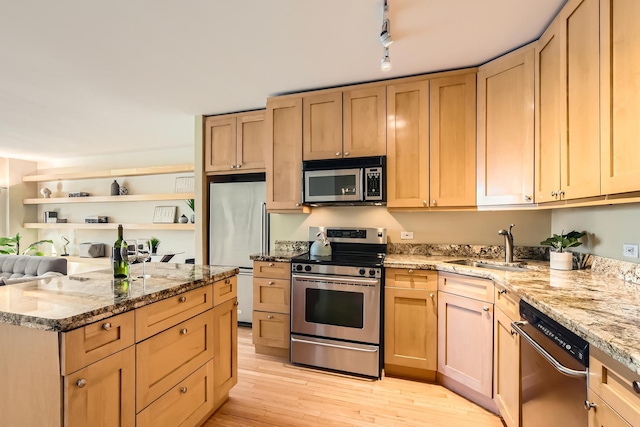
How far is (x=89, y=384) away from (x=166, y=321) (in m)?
0.40

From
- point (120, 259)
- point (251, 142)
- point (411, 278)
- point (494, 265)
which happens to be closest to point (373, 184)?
point (411, 278)

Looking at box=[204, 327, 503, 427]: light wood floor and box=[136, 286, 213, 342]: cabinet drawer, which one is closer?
box=[136, 286, 213, 342]: cabinet drawer

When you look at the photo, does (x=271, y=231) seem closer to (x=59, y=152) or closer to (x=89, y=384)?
(x=89, y=384)

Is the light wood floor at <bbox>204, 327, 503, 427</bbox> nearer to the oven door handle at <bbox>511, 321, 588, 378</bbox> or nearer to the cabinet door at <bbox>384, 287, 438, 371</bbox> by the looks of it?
the cabinet door at <bbox>384, 287, 438, 371</bbox>

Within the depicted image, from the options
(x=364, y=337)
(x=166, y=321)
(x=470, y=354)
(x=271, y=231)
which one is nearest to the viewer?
(x=166, y=321)

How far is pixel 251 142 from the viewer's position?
3305 millimetres

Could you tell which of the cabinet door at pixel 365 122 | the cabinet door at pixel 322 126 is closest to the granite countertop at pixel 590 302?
the cabinet door at pixel 365 122

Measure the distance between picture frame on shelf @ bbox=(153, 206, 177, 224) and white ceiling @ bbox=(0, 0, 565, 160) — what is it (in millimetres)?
1999

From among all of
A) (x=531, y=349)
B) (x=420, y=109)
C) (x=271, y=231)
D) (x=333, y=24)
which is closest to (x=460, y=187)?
(x=420, y=109)

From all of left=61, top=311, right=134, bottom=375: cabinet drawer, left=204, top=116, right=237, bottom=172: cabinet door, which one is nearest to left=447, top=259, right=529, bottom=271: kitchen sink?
left=61, top=311, right=134, bottom=375: cabinet drawer

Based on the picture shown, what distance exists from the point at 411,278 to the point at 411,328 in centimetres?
40

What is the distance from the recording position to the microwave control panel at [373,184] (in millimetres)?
2625

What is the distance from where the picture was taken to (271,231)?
3.40 m

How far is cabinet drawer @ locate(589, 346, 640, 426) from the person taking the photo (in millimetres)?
769
